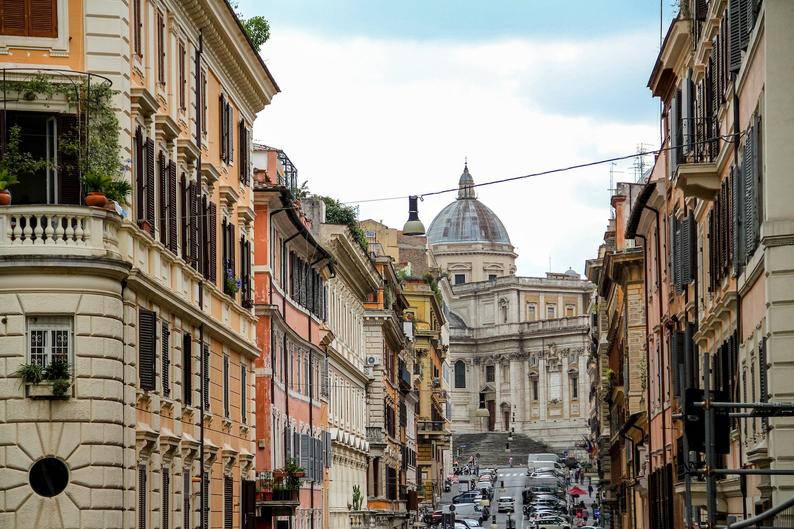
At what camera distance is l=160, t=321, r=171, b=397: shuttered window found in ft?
118

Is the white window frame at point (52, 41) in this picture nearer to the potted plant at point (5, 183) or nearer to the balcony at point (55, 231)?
the potted plant at point (5, 183)

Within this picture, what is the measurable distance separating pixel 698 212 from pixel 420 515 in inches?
3131

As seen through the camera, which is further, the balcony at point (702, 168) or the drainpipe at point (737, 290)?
the balcony at point (702, 168)

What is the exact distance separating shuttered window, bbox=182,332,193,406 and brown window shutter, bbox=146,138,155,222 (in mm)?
3798

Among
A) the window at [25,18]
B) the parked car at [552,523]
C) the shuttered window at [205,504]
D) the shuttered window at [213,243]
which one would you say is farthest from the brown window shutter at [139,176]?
the parked car at [552,523]

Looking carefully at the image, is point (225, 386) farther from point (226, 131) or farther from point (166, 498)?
point (166, 498)

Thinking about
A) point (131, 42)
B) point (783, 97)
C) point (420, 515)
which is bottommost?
point (420, 515)

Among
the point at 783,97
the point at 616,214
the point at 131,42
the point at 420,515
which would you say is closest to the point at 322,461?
the point at 616,214

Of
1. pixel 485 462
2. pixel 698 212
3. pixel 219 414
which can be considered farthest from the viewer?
pixel 485 462

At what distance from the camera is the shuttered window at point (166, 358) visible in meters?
35.9

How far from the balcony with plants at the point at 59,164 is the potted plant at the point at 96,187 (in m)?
0.02

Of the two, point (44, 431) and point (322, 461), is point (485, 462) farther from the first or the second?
point (44, 431)

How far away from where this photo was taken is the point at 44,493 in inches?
1198

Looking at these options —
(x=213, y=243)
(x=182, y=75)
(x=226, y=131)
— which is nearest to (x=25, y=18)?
(x=182, y=75)
